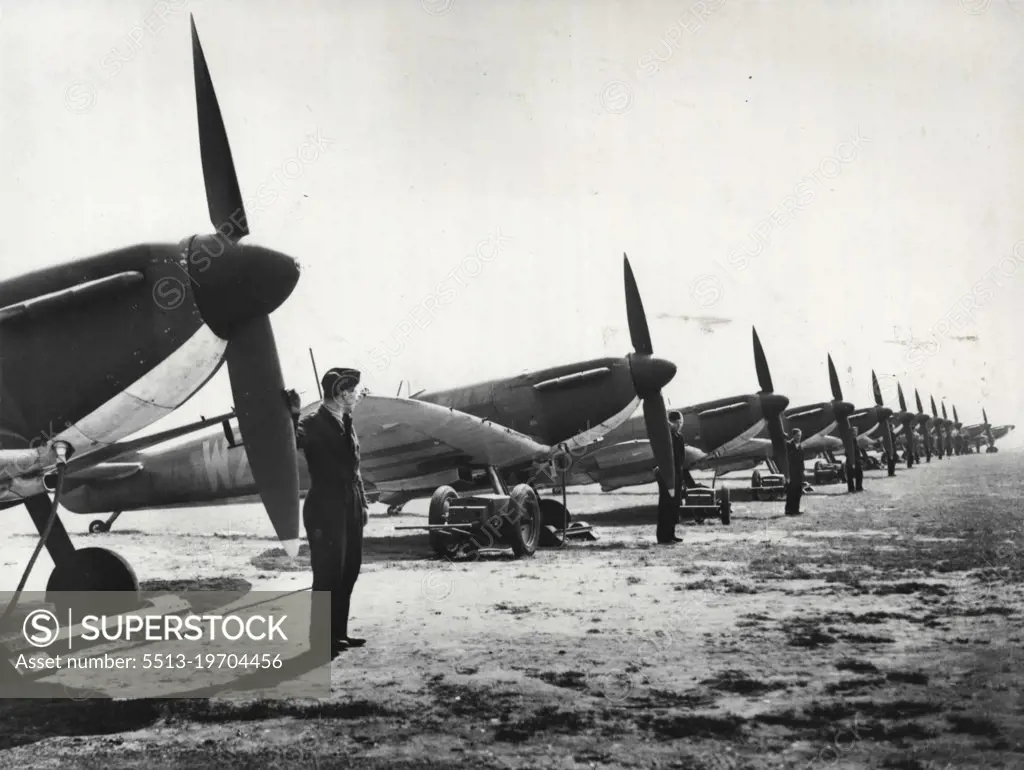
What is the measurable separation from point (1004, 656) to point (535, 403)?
9.10 metres

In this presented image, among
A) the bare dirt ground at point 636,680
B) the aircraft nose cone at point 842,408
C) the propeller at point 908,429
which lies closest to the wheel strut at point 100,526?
the bare dirt ground at point 636,680

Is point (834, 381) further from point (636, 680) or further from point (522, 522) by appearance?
point (636, 680)

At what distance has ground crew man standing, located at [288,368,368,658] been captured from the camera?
5.39 metres

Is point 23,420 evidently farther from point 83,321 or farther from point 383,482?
point 383,482

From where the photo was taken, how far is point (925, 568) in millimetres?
8812

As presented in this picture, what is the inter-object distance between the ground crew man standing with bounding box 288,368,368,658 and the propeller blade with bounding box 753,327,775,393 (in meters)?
17.8

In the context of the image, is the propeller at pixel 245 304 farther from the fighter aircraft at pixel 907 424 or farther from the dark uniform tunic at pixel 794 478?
the fighter aircraft at pixel 907 424

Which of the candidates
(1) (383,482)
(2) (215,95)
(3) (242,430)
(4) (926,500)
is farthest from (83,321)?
(4) (926,500)

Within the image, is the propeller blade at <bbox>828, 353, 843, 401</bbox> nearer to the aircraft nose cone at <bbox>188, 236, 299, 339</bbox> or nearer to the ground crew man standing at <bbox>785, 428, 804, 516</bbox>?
the ground crew man standing at <bbox>785, 428, 804, 516</bbox>

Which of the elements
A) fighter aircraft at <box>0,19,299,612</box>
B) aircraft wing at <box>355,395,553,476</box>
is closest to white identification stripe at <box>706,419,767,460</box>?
aircraft wing at <box>355,395,553,476</box>

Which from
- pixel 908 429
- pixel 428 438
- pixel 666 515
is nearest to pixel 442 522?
pixel 428 438

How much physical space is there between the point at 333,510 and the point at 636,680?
2.22 m

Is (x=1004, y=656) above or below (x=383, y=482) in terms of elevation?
below

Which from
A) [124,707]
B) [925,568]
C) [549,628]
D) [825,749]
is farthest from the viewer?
[925,568]
